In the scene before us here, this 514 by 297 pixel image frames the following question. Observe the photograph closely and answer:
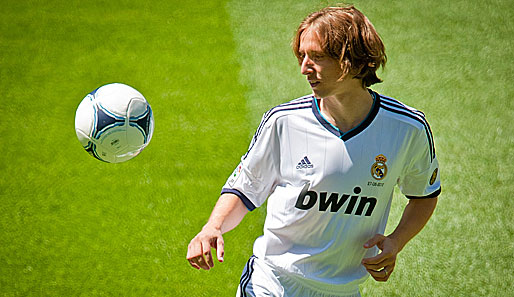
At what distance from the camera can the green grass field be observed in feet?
14.2

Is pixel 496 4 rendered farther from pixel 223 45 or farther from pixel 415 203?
pixel 415 203

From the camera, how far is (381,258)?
234cm

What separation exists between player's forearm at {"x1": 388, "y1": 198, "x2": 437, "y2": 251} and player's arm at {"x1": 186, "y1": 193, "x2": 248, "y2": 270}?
2.38ft

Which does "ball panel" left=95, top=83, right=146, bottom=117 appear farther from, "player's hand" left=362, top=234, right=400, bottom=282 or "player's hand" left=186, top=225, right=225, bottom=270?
"player's hand" left=362, top=234, right=400, bottom=282

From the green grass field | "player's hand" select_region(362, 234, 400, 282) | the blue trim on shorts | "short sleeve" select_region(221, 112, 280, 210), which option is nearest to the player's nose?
"short sleeve" select_region(221, 112, 280, 210)

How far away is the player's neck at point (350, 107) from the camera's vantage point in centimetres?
242

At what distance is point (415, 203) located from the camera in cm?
263

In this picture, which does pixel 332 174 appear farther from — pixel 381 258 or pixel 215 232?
pixel 215 232

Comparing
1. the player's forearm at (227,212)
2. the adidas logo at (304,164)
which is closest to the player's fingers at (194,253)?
the player's forearm at (227,212)

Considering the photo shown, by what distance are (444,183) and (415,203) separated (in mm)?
2775

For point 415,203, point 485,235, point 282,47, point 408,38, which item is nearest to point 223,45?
point 282,47

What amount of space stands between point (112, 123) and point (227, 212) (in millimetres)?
1353

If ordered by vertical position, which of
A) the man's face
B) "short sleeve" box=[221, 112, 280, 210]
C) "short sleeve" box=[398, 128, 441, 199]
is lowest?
"short sleeve" box=[398, 128, 441, 199]

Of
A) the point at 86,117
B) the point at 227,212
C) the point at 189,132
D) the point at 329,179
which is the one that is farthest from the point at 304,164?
the point at 189,132
